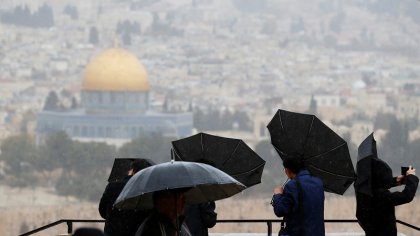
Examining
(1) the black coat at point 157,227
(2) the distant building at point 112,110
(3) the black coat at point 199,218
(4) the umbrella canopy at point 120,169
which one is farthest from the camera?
(2) the distant building at point 112,110

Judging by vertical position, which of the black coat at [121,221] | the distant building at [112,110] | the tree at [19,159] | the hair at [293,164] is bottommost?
the tree at [19,159]

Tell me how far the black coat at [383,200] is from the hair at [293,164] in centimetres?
41

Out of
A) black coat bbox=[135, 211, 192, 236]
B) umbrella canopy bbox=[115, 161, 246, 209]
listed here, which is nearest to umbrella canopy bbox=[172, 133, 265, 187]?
umbrella canopy bbox=[115, 161, 246, 209]

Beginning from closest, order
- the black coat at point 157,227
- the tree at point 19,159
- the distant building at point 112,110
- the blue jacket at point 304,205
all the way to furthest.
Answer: the black coat at point 157,227 < the blue jacket at point 304,205 < the tree at point 19,159 < the distant building at point 112,110

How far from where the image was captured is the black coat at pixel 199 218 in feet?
17.5

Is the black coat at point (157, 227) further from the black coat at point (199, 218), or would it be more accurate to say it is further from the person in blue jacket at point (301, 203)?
the black coat at point (199, 218)

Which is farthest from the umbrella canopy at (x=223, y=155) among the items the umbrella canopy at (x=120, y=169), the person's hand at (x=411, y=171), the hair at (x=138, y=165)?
the person's hand at (x=411, y=171)

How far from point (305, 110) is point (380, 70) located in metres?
15.2

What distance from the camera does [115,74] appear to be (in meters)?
73.1

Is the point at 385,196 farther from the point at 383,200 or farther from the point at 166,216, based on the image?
the point at 166,216

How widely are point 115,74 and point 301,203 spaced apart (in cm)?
6876

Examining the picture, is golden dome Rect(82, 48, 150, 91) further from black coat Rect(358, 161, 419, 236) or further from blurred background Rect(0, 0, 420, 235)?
black coat Rect(358, 161, 419, 236)

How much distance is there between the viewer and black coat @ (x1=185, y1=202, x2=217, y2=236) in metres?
Answer: 5.32

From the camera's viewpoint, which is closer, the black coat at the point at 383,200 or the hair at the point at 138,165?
the hair at the point at 138,165
